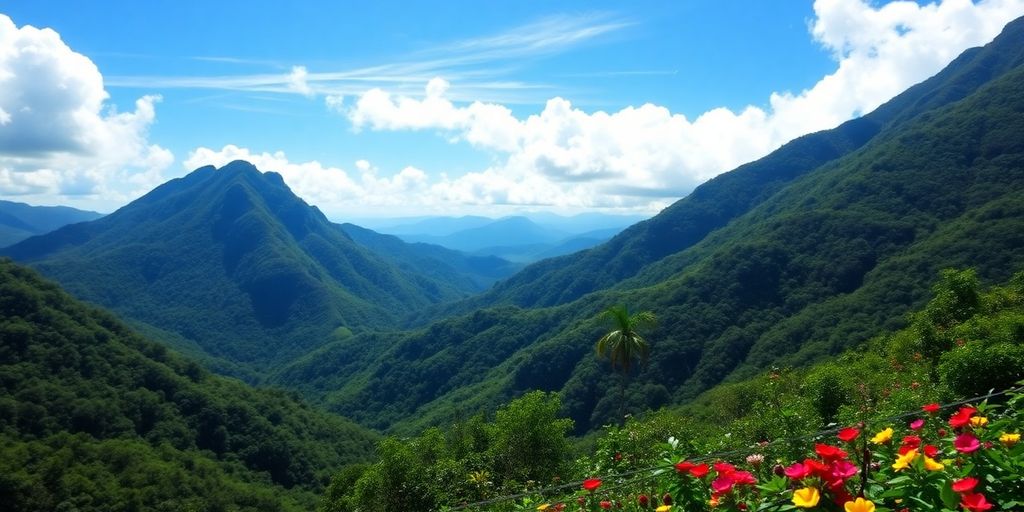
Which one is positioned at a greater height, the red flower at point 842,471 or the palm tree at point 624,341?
the red flower at point 842,471

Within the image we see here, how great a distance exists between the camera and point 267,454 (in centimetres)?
8006

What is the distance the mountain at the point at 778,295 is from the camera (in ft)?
265

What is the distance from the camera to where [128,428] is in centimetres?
7000

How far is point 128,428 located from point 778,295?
107 m

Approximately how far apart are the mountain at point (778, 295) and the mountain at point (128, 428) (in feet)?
88.3

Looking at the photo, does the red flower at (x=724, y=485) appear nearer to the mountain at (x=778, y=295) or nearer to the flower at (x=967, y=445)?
the flower at (x=967, y=445)

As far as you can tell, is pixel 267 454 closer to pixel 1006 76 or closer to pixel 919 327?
pixel 919 327

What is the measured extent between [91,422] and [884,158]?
6340 inches

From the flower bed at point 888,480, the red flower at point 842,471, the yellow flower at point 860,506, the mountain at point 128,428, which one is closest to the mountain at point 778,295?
the mountain at point 128,428

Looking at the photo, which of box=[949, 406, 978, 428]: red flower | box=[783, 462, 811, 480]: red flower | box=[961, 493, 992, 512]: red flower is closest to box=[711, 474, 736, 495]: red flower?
box=[783, 462, 811, 480]: red flower

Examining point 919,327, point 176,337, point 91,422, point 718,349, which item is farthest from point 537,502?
point 176,337

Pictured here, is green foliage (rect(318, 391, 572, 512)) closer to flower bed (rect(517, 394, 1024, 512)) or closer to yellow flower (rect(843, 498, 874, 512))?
flower bed (rect(517, 394, 1024, 512))

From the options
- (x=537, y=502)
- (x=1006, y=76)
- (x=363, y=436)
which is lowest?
(x=363, y=436)

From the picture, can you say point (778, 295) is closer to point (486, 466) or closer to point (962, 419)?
point (486, 466)
